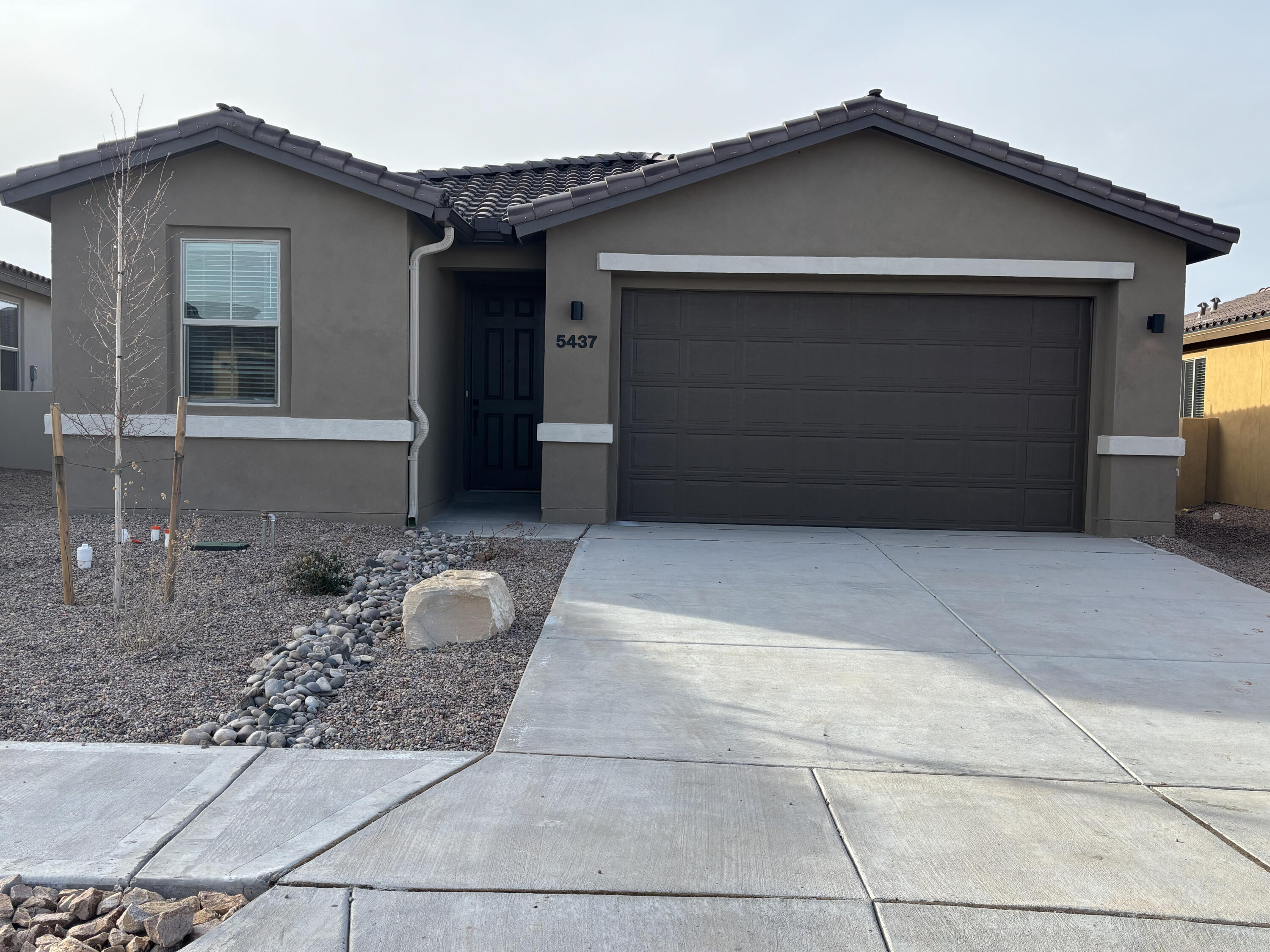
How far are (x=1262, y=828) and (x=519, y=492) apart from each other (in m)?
10.1

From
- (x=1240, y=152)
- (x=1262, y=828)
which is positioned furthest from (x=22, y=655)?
(x=1240, y=152)

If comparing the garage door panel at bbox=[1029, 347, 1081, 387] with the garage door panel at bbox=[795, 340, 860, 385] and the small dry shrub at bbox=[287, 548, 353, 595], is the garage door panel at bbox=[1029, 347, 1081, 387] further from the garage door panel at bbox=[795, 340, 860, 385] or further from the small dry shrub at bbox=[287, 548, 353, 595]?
the small dry shrub at bbox=[287, 548, 353, 595]

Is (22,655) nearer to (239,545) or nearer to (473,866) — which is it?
(239,545)

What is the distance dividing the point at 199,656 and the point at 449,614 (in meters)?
1.38

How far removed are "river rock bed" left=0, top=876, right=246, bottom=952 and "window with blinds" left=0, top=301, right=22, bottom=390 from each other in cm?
1680

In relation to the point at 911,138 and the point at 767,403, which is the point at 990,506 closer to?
the point at 767,403

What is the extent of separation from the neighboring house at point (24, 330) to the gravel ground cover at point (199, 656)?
33.3ft

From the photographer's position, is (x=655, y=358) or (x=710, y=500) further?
(x=710, y=500)

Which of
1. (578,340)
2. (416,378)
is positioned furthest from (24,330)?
(578,340)

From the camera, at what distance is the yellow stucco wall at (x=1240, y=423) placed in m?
13.9

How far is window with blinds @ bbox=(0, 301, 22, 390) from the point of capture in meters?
17.2

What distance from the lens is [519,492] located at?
13.0 m

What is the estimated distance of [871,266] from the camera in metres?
10.6

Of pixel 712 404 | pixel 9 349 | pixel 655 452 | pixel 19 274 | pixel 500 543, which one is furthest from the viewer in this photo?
A: pixel 9 349
